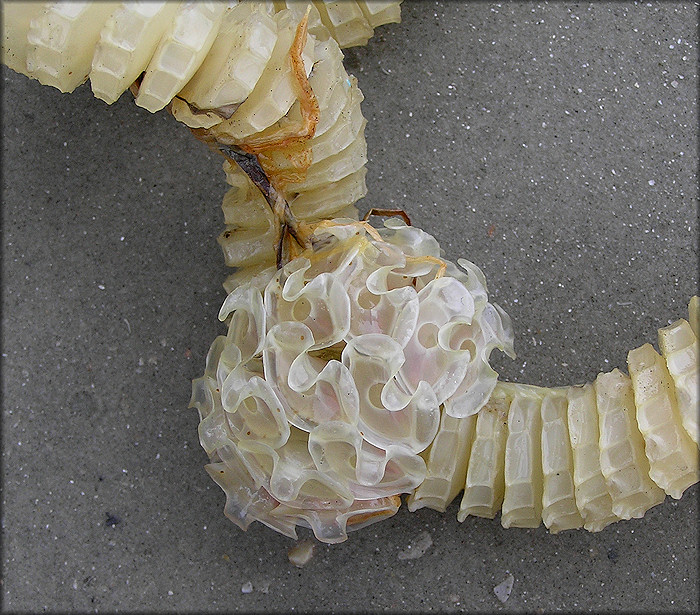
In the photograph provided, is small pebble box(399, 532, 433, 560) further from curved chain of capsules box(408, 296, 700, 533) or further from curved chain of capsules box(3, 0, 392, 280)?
curved chain of capsules box(3, 0, 392, 280)

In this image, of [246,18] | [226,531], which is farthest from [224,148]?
[226,531]

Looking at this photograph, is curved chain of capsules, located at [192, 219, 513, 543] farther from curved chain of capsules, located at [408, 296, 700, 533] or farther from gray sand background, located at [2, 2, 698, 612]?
gray sand background, located at [2, 2, 698, 612]

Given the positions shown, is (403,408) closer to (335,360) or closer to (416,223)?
(335,360)

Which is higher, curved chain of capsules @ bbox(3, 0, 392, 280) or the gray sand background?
curved chain of capsules @ bbox(3, 0, 392, 280)

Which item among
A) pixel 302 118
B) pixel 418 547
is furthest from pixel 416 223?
pixel 418 547

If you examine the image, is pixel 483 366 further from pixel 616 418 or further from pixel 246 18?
pixel 246 18

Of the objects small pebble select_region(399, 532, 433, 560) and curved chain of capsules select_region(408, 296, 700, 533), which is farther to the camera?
small pebble select_region(399, 532, 433, 560)

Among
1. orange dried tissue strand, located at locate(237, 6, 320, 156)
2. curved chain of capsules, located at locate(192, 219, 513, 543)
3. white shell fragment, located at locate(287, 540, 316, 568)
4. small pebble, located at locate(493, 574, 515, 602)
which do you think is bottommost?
small pebble, located at locate(493, 574, 515, 602)

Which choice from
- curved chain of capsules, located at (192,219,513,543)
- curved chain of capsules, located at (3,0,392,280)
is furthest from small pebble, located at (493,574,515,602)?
curved chain of capsules, located at (3,0,392,280)

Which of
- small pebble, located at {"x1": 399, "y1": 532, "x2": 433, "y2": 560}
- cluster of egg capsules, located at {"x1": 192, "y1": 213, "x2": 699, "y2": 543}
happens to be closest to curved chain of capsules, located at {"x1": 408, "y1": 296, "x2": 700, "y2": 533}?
cluster of egg capsules, located at {"x1": 192, "y1": 213, "x2": 699, "y2": 543}
